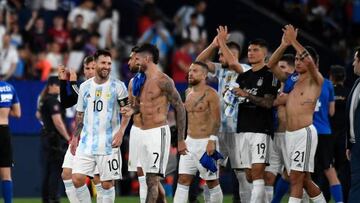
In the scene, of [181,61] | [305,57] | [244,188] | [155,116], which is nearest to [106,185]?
[155,116]

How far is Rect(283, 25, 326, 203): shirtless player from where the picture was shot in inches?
689

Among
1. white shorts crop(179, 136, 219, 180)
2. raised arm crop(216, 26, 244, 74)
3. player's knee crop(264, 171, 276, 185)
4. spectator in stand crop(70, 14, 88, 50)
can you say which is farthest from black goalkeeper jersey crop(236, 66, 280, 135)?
spectator in stand crop(70, 14, 88, 50)

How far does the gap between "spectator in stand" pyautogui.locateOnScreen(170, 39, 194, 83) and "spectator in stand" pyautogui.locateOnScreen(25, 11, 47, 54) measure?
9.46 feet

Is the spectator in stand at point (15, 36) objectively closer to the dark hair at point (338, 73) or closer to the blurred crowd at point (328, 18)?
the blurred crowd at point (328, 18)

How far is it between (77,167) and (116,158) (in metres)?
0.57

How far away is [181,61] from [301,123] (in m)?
9.45

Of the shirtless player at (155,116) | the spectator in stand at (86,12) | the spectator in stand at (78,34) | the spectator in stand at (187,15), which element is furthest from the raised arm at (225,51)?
the spectator in stand at (187,15)

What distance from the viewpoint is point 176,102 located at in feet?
56.0

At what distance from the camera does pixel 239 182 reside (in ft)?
62.2

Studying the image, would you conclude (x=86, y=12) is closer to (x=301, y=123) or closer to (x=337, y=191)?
(x=337, y=191)

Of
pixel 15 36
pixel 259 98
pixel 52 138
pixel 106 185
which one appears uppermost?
pixel 15 36

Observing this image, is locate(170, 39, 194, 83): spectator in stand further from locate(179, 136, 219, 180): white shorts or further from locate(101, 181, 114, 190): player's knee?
locate(101, 181, 114, 190): player's knee

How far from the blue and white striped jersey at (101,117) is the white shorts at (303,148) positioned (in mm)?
2535

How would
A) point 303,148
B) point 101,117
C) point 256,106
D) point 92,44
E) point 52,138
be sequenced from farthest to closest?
point 92,44 < point 52,138 < point 256,106 < point 303,148 < point 101,117
